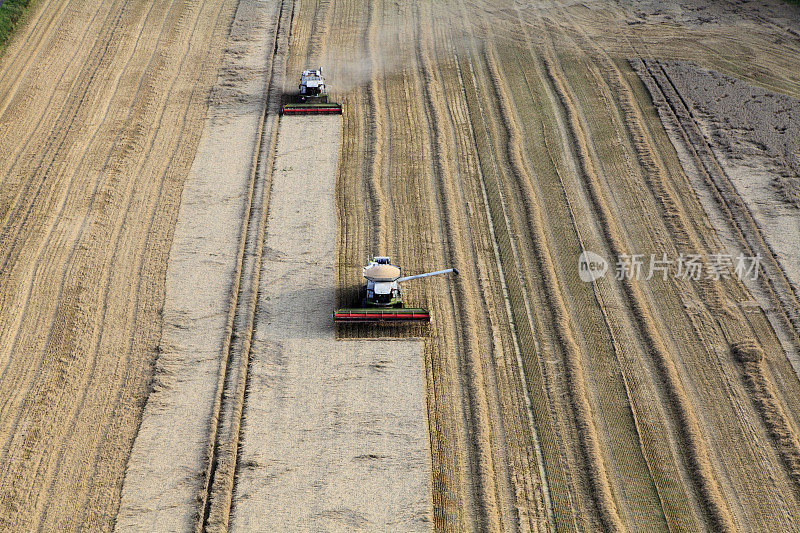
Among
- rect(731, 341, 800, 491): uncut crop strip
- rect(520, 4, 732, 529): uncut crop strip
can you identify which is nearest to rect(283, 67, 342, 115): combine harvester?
rect(520, 4, 732, 529): uncut crop strip

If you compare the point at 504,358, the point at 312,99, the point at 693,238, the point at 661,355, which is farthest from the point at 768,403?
the point at 312,99

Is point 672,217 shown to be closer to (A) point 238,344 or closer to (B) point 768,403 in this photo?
(B) point 768,403

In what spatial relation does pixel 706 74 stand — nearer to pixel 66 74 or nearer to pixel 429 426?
pixel 429 426

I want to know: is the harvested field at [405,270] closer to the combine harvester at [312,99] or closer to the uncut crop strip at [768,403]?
the uncut crop strip at [768,403]

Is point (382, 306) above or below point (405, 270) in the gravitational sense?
above

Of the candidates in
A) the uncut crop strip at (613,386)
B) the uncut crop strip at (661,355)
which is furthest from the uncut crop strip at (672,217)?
the uncut crop strip at (613,386)

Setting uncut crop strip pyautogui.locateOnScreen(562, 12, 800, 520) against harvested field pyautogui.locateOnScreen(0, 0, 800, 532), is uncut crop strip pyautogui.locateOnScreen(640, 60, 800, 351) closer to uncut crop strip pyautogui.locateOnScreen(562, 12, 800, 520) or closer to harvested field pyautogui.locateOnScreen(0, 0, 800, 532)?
harvested field pyautogui.locateOnScreen(0, 0, 800, 532)

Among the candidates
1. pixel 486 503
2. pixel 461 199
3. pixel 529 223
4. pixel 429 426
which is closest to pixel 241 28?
pixel 461 199
